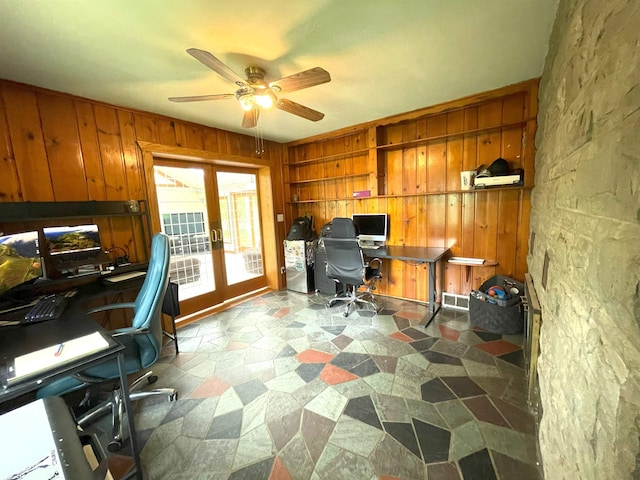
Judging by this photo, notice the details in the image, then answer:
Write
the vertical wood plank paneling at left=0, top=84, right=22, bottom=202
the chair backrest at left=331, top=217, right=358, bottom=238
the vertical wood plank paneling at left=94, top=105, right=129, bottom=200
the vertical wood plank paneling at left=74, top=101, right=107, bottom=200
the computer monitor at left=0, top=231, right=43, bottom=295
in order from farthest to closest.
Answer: the chair backrest at left=331, top=217, right=358, bottom=238 < the vertical wood plank paneling at left=94, top=105, right=129, bottom=200 < the vertical wood plank paneling at left=74, top=101, right=107, bottom=200 < the vertical wood plank paneling at left=0, top=84, right=22, bottom=202 < the computer monitor at left=0, top=231, right=43, bottom=295

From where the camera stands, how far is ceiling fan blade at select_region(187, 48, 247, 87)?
137 centimetres

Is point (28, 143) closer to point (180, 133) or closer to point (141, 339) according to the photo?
point (180, 133)

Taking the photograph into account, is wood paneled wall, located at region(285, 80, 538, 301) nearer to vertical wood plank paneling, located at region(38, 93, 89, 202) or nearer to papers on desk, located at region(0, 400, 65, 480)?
vertical wood plank paneling, located at region(38, 93, 89, 202)

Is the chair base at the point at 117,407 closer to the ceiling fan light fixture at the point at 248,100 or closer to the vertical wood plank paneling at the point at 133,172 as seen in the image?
the vertical wood plank paneling at the point at 133,172

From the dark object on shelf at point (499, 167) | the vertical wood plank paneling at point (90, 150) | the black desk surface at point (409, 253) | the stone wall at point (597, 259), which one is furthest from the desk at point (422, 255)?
the vertical wood plank paneling at point (90, 150)

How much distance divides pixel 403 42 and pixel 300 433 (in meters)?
2.62

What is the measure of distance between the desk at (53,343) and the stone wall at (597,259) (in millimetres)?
1770

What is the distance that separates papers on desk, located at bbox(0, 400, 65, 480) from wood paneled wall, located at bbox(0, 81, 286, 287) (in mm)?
2303

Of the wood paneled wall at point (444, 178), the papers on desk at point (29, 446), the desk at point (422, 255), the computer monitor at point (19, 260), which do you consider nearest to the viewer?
the papers on desk at point (29, 446)

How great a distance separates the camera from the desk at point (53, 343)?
40.8 inches

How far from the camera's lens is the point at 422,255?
9.63ft

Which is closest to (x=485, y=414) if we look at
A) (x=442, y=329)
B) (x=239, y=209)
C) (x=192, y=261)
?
(x=442, y=329)

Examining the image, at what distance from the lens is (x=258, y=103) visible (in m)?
2.01

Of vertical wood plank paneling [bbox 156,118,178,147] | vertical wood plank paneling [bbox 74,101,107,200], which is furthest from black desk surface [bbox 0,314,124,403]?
vertical wood plank paneling [bbox 156,118,178,147]
